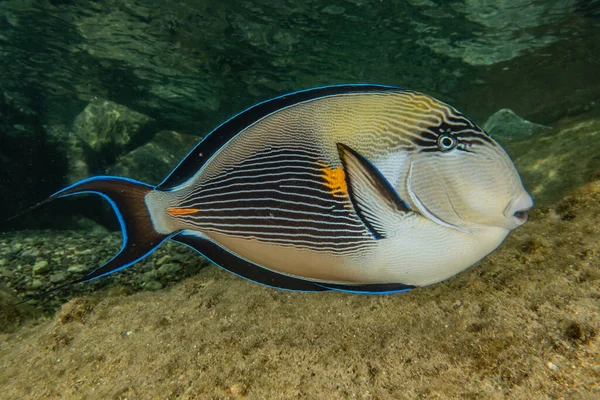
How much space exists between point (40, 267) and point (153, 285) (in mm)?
1654

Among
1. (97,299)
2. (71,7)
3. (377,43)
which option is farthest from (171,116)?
(97,299)

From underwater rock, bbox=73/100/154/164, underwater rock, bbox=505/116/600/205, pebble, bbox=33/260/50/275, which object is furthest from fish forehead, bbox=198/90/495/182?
underwater rock, bbox=73/100/154/164

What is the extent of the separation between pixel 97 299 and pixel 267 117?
2.60 metres

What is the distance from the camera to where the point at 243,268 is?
1.22 meters

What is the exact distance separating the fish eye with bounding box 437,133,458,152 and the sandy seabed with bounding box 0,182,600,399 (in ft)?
3.84

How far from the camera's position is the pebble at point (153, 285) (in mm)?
→ 3350

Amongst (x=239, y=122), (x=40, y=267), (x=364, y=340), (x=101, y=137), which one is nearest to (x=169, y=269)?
(x=40, y=267)

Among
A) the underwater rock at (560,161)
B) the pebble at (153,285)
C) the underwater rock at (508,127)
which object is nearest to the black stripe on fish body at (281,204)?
the pebble at (153,285)

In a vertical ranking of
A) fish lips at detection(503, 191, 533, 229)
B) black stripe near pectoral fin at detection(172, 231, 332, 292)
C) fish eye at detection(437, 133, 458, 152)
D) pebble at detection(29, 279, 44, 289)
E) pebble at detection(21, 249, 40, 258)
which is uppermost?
fish eye at detection(437, 133, 458, 152)

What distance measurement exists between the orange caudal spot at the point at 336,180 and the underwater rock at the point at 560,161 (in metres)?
2.97

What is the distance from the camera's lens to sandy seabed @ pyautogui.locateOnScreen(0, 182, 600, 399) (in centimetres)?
147

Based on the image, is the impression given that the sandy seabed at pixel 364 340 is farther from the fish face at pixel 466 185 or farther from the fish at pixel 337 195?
the fish face at pixel 466 185

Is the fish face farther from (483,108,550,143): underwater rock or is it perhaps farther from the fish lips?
(483,108,550,143): underwater rock

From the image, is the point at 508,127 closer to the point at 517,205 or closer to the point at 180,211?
the point at 517,205
